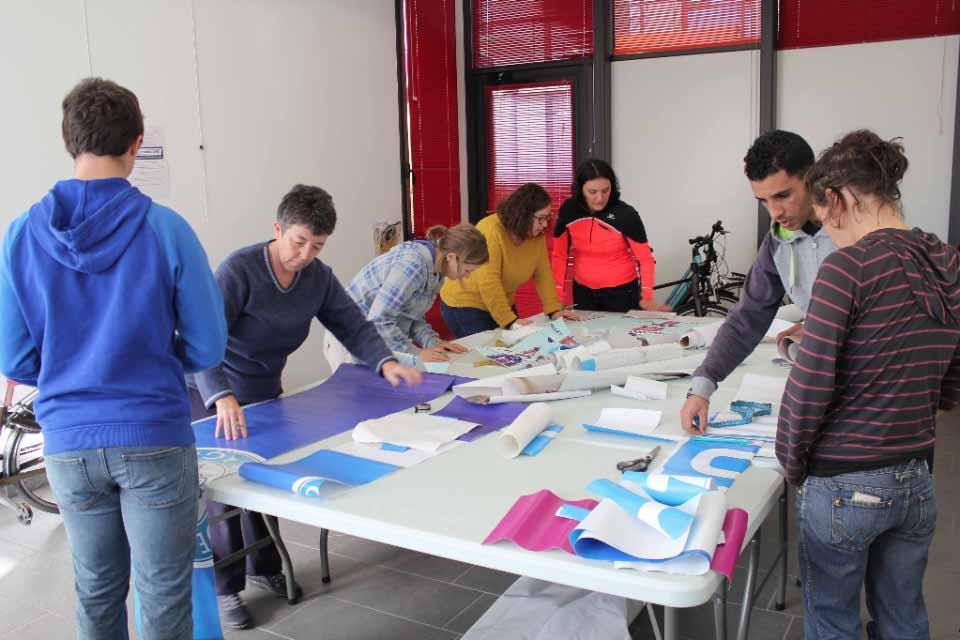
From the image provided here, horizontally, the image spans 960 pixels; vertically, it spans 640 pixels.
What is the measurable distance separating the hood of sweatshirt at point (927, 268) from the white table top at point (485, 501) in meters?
0.48

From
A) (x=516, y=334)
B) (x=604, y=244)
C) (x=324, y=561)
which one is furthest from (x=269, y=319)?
(x=604, y=244)

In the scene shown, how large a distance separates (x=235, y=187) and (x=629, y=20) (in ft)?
10.7

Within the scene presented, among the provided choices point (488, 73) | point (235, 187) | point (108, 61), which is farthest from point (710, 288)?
point (108, 61)

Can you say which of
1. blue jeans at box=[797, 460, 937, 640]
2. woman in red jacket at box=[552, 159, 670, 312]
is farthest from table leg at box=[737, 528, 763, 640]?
woman in red jacket at box=[552, 159, 670, 312]

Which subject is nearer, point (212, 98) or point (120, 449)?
point (120, 449)

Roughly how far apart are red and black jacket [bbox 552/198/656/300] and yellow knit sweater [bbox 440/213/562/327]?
0.35 meters

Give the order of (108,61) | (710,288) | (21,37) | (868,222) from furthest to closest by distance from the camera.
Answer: (710,288) → (108,61) → (21,37) → (868,222)

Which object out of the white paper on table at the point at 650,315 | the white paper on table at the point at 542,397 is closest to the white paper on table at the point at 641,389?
the white paper on table at the point at 542,397

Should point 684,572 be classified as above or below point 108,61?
below

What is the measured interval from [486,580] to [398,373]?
839mm

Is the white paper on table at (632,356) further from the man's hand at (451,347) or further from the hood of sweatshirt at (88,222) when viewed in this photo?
the hood of sweatshirt at (88,222)

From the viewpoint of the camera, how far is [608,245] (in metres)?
4.48

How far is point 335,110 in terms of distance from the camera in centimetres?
550

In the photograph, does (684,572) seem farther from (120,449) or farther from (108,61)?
(108,61)
